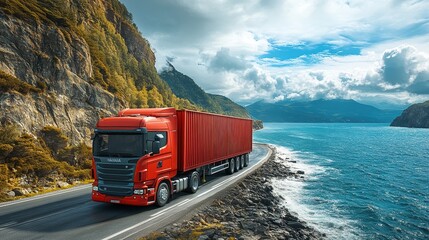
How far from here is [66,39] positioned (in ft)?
107

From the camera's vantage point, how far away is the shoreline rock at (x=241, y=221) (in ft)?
38.2

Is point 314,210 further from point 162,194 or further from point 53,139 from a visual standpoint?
point 53,139

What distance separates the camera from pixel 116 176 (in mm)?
12977

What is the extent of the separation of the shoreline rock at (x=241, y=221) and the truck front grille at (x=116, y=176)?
2653 millimetres

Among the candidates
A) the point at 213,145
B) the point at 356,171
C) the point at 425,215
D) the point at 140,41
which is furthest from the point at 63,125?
the point at 140,41

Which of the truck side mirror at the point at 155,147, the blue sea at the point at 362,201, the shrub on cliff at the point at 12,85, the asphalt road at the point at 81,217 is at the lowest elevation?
the blue sea at the point at 362,201

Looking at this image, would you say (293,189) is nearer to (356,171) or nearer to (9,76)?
(356,171)

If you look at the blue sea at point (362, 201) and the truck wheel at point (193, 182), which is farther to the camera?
the blue sea at point (362, 201)

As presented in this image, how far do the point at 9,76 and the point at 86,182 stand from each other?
11.0 meters

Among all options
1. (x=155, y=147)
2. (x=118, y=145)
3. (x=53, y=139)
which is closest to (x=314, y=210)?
(x=155, y=147)

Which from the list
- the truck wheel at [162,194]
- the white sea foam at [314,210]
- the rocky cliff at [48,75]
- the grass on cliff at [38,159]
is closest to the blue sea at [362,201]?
the white sea foam at [314,210]

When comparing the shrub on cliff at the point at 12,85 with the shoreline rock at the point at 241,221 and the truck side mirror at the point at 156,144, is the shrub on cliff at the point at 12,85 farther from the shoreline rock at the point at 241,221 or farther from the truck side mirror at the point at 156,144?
the shoreline rock at the point at 241,221

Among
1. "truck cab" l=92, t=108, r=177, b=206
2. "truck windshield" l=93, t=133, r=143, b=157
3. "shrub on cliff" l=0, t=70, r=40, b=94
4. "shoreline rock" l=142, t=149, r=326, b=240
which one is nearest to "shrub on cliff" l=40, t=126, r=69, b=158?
"shrub on cliff" l=0, t=70, r=40, b=94

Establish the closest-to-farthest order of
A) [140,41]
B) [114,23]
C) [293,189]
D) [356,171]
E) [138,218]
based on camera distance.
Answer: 1. [138,218]
2. [293,189]
3. [356,171]
4. [114,23]
5. [140,41]
